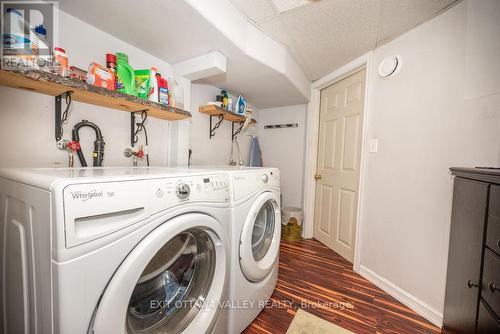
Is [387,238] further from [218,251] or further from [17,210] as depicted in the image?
[17,210]

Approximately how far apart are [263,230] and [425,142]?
1233 millimetres

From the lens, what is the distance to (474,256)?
31.3 inches

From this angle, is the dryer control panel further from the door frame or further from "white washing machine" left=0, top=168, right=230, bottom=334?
the door frame

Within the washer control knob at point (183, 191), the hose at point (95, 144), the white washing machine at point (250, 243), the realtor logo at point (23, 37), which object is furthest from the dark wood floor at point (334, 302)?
the realtor logo at point (23, 37)

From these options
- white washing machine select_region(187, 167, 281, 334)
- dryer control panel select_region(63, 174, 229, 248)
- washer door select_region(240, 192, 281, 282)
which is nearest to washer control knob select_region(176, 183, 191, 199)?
dryer control panel select_region(63, 174, 229, 248)

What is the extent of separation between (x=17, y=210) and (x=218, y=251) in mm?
665

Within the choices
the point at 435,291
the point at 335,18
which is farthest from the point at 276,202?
the point at 335,18

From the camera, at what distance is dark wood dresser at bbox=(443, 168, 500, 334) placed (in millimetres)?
678

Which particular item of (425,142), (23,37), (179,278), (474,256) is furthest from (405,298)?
(23,37)

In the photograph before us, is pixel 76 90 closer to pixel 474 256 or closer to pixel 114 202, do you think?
pixel 114 202

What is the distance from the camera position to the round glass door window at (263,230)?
1.32 m

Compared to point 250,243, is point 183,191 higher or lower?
higher

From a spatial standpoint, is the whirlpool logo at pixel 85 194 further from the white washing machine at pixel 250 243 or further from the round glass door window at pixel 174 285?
the white washing machine at pixel 250 243

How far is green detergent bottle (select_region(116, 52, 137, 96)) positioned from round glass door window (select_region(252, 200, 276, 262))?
41.5 inches
